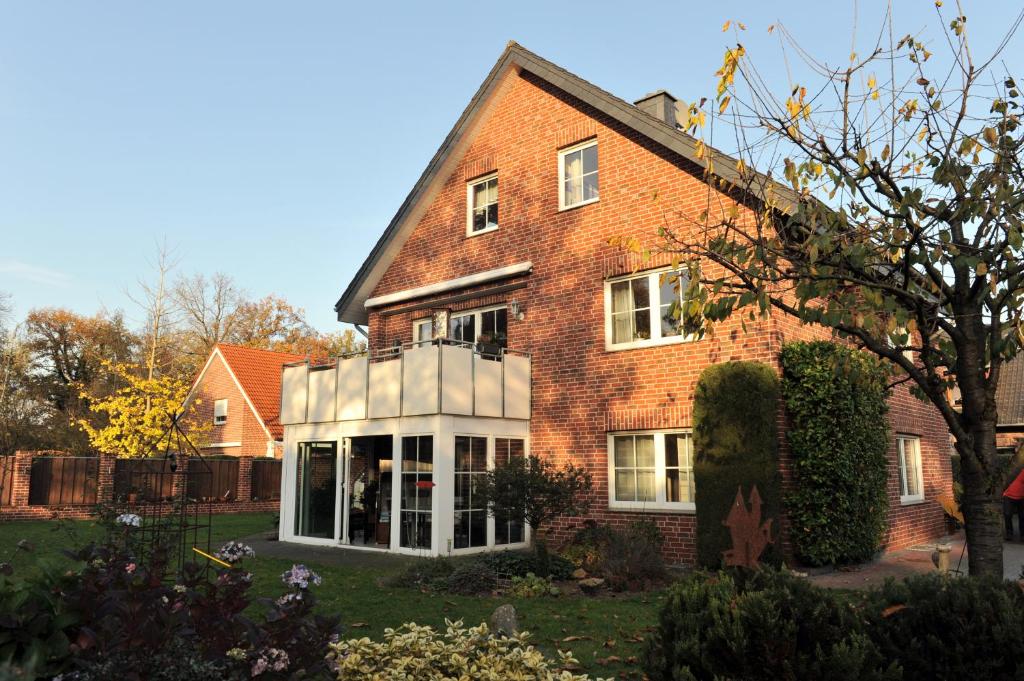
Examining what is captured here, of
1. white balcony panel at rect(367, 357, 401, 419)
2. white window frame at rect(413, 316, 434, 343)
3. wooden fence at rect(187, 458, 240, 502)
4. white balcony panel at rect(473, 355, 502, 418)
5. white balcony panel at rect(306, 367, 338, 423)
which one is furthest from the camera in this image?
wooden fence at rect(187, 458, 240, 502)

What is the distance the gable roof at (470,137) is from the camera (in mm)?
12812

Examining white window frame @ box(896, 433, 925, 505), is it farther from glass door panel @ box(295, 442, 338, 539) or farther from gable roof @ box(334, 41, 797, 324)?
glass door panel @ box(295, 442, 338, 539)

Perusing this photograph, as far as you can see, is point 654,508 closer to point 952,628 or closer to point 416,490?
point 416,490

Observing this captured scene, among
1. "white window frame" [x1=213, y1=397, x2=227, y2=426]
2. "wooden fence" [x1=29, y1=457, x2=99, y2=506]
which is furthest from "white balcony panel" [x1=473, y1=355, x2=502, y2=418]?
"white window frame" [x1=213, y1=397, x2=227, y2=426]

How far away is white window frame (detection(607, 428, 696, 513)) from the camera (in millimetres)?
12477

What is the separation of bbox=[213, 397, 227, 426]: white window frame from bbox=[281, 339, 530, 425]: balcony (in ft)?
61.8

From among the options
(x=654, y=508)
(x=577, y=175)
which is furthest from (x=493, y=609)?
(x=577, y=175)

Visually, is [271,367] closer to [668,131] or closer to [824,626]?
[668,131]

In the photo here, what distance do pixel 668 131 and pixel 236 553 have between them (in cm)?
1016

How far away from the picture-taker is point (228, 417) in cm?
3319

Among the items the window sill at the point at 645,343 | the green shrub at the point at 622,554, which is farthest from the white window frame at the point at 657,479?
the window sill at the point at 645,343

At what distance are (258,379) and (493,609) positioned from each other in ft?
88.4

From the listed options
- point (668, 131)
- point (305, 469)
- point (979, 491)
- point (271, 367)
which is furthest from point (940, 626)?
point (271, 367)

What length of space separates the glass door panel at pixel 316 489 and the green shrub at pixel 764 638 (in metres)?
12.1
